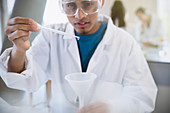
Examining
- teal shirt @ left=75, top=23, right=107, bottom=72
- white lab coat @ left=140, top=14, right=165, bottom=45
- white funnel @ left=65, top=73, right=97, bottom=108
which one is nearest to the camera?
white funnel @ left=65, top=73, right=97, bottom=108

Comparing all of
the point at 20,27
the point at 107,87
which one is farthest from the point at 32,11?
the point at 107,87

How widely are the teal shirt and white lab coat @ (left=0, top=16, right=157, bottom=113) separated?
15 millimetres

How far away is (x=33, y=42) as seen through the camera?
23.1 inches

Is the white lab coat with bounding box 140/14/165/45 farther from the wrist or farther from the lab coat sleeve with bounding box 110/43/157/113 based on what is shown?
the wrist

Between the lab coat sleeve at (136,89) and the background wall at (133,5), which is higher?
the background wall at (133,5)

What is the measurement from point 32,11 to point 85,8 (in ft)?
0.57

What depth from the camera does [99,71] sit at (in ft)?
1.78

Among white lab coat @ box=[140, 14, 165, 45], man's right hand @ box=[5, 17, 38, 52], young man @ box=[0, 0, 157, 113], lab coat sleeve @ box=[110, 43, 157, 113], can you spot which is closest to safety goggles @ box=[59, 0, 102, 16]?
young man @ box=[0, 0, 157, 113]

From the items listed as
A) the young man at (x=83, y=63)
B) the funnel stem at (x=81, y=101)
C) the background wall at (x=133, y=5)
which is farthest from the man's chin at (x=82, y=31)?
the funnel stem at (x=81, y=101)

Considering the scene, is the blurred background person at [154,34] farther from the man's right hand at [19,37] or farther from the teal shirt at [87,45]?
the man's right hand at [19,37]

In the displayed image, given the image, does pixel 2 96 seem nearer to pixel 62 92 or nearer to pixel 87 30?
pixel 62 92

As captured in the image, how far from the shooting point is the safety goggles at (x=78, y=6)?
1.61 feet

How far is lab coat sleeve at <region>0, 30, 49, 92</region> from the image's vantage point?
513 mm

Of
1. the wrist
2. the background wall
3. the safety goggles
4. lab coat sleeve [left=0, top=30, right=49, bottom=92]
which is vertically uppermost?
the background wall
